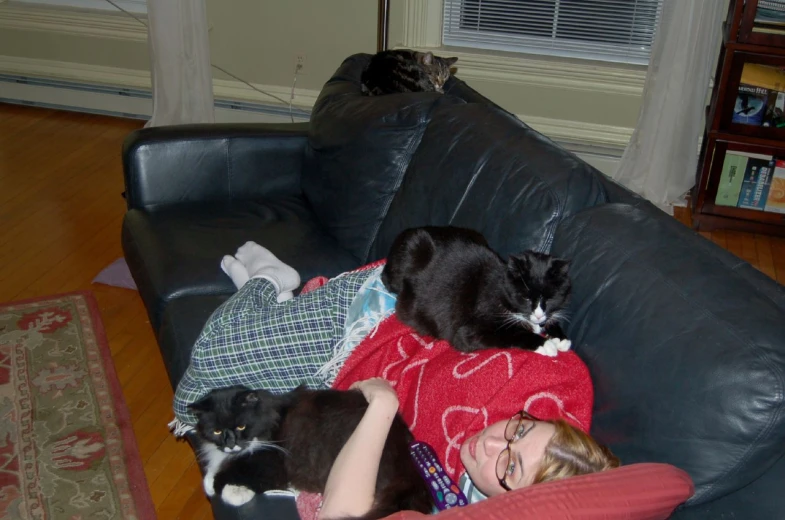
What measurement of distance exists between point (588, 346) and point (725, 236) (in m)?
2.38

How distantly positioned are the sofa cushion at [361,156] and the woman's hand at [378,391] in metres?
0.88

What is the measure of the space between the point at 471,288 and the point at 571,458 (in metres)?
0.58

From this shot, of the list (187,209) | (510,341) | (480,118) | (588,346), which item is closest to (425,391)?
(510,341)

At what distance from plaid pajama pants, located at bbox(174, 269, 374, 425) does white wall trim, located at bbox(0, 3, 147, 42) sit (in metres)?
3.12

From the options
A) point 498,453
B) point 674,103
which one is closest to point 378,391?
point 498,453

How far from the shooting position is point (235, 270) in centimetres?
222

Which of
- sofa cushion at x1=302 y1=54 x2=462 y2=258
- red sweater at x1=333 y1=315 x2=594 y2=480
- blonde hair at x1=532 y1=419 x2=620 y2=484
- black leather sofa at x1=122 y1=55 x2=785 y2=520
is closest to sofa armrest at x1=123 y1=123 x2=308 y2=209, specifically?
black leather sofa at x1=122 y1=55 x2=785 y2=520

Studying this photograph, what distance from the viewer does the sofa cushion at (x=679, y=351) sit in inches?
46.1

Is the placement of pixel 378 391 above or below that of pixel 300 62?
below

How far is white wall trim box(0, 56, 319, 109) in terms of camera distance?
4246 mm

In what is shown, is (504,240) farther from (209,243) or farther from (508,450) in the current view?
(209,243)

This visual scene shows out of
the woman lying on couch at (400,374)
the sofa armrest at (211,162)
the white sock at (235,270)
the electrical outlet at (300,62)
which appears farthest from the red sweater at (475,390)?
the electrical outlet at (300,62)

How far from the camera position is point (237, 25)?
4203 mm

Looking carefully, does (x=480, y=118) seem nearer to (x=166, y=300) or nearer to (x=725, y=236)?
(x=166, y=300)
